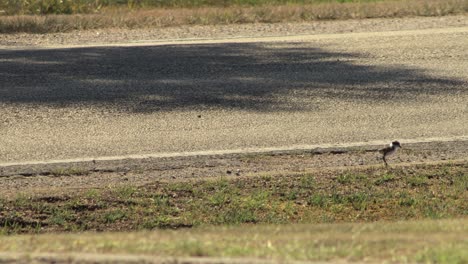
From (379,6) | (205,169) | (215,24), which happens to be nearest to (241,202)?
(205,169)

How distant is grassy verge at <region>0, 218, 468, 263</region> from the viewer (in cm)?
538

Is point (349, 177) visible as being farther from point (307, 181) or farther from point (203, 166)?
point (203, 166)

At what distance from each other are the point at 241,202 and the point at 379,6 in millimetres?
10592

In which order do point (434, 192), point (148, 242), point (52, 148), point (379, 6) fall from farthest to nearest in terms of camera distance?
point (379, 6) < point (52, 148) < point (434, 192) < point (148, 242)

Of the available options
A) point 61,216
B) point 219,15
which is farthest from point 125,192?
point 219,15

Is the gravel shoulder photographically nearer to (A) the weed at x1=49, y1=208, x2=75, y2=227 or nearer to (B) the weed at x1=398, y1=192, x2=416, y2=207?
(A) the weed at x1=49, y1=208, x2=75, y2=227

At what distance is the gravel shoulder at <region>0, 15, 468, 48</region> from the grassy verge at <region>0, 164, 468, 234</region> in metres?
6.35

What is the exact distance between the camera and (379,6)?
17969 millimetres

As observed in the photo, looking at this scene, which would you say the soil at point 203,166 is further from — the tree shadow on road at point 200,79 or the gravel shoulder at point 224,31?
the gravel shoulder at point 224,31

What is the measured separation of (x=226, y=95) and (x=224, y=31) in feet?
15.1

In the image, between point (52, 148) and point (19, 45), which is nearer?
point (52, 148)

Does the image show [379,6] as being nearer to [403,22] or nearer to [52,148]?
[403,22]

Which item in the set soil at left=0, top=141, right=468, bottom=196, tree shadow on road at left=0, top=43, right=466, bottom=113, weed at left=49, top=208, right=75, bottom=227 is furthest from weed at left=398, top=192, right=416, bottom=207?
weed at left=49, top=208, right=75, bottom=227

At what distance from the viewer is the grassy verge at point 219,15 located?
51.6ft
